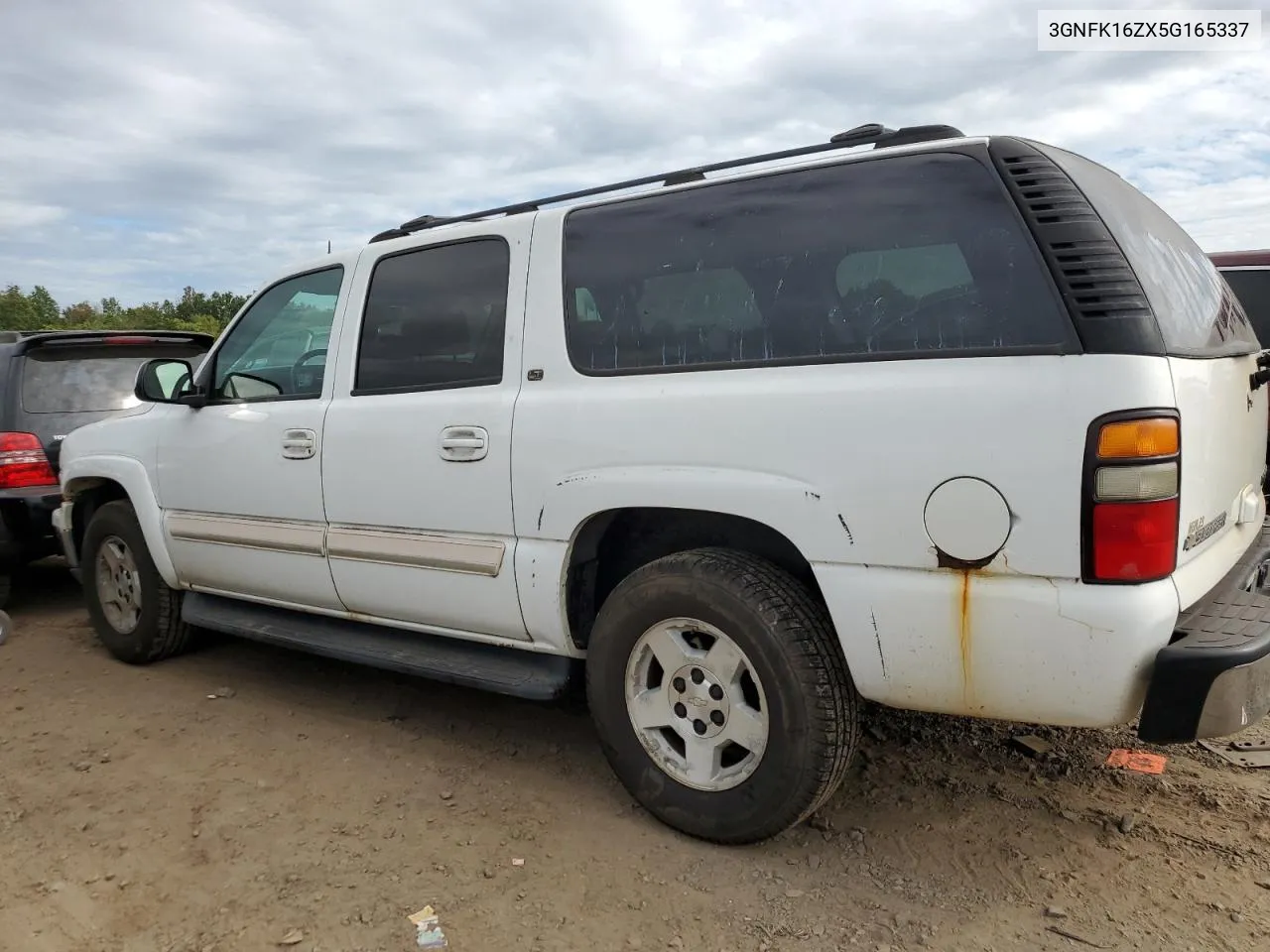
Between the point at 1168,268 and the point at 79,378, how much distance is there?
6.02m

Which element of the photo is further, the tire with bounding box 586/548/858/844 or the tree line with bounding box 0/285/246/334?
the tree line with bounding box 0/285/246/334

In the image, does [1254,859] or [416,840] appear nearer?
[1254,859]

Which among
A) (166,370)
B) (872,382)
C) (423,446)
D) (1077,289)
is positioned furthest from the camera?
(166,370)

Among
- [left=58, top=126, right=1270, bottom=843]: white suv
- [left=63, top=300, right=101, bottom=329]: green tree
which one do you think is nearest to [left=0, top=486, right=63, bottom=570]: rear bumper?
[left=58, top=126, right=1270, bottom=843]: white suv

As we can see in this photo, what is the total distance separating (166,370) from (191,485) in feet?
8.76

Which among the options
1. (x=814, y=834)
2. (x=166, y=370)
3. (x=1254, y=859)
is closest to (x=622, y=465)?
(x=814, y=834)

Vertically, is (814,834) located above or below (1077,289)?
below

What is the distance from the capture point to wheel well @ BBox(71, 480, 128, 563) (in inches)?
196

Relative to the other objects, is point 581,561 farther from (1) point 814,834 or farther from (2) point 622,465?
(1) point 814,834

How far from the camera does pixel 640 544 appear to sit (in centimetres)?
316

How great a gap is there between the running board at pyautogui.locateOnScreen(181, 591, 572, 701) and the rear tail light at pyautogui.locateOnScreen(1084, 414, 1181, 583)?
1704 millimetres

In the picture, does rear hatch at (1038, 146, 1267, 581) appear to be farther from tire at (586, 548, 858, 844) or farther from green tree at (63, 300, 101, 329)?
green tree at (63, 300, 101, 329)

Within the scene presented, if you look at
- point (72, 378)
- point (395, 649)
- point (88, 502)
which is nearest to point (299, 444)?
point (395, 649)

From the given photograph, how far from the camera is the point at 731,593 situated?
2633 millimetres
